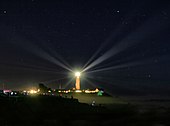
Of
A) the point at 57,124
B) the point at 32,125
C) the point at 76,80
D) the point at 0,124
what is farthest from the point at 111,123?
the point at 76,80

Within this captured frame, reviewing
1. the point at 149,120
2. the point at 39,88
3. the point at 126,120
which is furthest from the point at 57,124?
the point at 39,88

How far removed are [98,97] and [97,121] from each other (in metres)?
135

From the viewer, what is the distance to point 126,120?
17.7 m

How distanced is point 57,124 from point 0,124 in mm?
7626

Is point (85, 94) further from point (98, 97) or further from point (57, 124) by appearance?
point (57, 124)

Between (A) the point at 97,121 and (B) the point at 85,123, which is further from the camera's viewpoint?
(A) the point at 97,121

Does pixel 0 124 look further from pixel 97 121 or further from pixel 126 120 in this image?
pixel 126 120

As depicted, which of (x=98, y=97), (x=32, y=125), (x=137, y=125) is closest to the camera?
(x=137, y=125)

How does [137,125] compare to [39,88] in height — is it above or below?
→ below

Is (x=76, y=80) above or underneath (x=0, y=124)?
above

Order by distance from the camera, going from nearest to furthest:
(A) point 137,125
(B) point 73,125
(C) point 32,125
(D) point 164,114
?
1. (A) point 137,125
2. (B) point 73,125
3. (D) point 164,114
4. (C) point 32,125

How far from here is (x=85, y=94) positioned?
14400cm

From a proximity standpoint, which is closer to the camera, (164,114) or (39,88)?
(164,114)

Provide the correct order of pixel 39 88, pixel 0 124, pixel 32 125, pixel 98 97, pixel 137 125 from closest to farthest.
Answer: pixel 137 125, pixel 32 125, pixel 0 124, pixel 98 97, pixel 39 88
